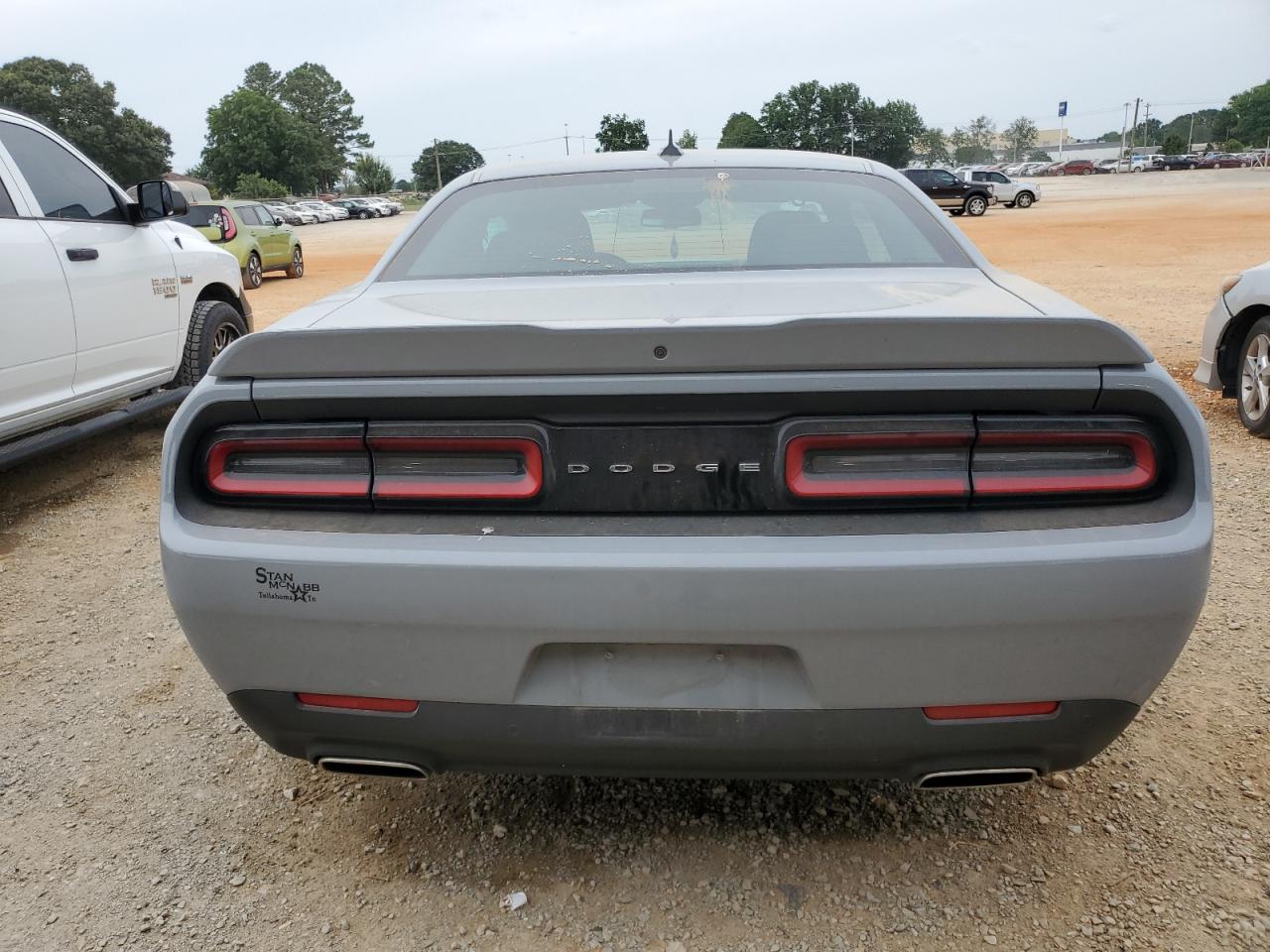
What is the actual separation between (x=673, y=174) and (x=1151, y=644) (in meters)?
2.03

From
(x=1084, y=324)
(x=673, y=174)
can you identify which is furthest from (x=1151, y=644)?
(x=673, y=174)

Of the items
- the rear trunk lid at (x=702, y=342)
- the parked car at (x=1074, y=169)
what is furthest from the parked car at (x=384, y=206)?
the rear trunk lid at (x=702, y=342)

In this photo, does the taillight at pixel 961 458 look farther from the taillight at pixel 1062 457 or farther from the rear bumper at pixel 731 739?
the rear bumper at pixel 731 739

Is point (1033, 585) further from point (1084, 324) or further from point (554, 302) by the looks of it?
point (554, 302)

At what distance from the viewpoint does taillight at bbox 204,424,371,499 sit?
6.28 feet

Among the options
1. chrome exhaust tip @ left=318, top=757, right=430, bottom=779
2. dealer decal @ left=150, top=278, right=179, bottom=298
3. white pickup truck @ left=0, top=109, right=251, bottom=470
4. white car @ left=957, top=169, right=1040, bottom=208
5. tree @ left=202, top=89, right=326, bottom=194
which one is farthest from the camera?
tree @ left=202, top=89, right=326, bottom=194

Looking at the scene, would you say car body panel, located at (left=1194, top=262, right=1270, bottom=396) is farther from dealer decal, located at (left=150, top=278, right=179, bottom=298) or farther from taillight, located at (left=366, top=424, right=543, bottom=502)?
dealer decal, located at (left=150, top=278, right=179, bottom=298)

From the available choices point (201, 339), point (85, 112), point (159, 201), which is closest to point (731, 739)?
point (159, 201)

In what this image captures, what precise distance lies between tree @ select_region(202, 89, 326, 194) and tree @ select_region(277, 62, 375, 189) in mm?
23611

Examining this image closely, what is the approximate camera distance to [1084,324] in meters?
1.78

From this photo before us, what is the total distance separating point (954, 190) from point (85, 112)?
70535 mm

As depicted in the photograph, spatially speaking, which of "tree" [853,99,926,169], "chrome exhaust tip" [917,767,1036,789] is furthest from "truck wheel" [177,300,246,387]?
"tree" [853,99,926,169]

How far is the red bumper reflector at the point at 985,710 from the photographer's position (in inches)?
72.9

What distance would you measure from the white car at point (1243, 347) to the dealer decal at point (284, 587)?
5.74m
